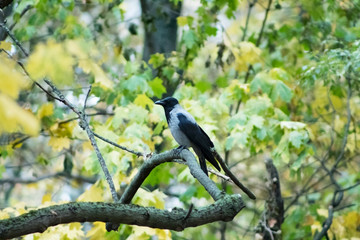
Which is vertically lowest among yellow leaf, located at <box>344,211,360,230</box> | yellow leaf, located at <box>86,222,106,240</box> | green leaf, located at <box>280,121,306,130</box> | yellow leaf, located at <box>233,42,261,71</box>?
yellow leaf, located at <box>86,222,106,240</box>

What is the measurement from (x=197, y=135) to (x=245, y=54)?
2.39 metres

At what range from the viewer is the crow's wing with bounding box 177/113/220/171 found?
15.9ft

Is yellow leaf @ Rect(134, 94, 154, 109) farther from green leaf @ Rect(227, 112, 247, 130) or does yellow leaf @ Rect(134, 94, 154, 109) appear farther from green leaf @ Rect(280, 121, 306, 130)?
green leaf @ Rect(280, 121, 306, 130)

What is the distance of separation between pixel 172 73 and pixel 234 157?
4970 mm

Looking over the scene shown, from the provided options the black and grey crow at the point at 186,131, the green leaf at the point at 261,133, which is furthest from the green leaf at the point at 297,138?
the black and grey crow at the point at 186,131

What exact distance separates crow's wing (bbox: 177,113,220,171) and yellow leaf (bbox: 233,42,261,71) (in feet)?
6.43

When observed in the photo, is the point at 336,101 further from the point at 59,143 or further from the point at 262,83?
the point at 59,143

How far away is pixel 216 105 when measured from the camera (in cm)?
653

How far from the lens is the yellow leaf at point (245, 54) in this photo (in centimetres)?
708

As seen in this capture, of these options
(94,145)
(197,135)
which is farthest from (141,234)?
(94,145)

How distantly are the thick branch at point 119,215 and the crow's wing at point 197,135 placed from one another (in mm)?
2094

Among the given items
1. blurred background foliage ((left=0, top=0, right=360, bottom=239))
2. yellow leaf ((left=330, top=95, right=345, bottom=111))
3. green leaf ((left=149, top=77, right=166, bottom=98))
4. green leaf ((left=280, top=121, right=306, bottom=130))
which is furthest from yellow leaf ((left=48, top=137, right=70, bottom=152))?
yellow leaf ((left=330, top=95, right=345, bottom=111))

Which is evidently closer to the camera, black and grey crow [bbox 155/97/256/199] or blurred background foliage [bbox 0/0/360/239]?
black and grey crow [bbox 155/97/256/199]

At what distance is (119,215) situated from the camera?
2391 mm
